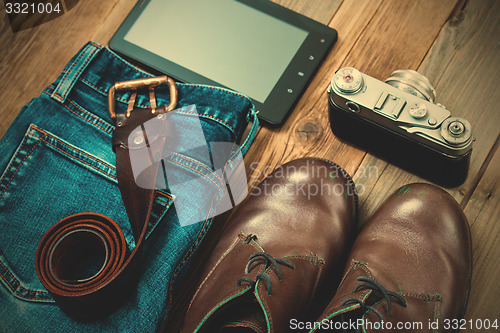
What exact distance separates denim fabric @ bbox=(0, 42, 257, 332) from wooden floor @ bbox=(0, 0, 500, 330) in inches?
5.8

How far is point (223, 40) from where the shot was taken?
2.86 ft

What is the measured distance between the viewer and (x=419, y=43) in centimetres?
86

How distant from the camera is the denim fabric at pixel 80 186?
688 mm

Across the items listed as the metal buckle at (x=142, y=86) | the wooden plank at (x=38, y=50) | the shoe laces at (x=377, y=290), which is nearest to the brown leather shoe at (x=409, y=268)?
the shoe laces at (x=377, y=290)

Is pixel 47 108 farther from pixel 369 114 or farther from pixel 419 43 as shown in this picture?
pixel 419 43

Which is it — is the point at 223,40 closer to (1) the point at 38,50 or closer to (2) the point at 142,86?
(2) the point at 142,86

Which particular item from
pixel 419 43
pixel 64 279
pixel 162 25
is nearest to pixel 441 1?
pixel 419 43

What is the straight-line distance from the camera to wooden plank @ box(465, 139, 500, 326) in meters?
0.74

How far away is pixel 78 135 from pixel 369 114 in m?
0.47

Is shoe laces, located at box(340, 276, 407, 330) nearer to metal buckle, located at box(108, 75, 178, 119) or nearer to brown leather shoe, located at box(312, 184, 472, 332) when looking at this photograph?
brown leather shoe, located at box(312, 184, 472, 332)

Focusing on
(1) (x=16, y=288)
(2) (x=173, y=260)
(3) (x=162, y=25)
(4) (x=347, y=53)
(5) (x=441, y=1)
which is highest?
(5) (x=441, y=1)

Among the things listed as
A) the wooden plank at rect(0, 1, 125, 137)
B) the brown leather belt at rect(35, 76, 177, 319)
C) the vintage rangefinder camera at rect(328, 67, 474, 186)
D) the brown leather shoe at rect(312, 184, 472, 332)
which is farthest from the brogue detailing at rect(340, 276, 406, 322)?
the wooden plank at rect(0, 1, 125, 137)

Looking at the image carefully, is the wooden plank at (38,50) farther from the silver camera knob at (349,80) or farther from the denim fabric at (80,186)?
the silver camera knob at (349,80)

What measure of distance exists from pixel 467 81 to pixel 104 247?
69cm
